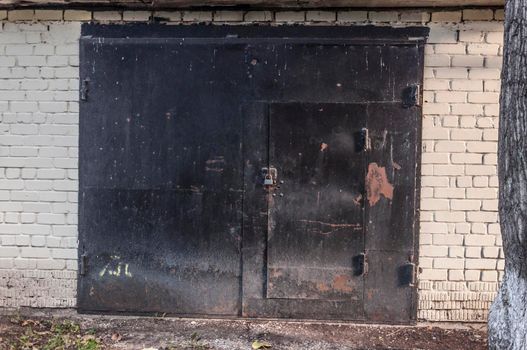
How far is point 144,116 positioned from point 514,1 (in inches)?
103

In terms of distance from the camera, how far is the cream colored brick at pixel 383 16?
152 inches

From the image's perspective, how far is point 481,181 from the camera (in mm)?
3879

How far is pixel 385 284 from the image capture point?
3.84 meters

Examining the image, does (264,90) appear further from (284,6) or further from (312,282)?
(312,282)

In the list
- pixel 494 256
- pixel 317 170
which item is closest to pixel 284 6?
pixel 317 170

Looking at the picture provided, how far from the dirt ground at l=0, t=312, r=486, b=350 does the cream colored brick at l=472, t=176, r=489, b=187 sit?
109 cm

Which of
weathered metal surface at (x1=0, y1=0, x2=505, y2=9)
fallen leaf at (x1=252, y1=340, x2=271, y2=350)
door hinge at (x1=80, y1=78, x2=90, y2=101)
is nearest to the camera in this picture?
fallen leaf at (x1=252, y1=340, x2=271, y2=350)

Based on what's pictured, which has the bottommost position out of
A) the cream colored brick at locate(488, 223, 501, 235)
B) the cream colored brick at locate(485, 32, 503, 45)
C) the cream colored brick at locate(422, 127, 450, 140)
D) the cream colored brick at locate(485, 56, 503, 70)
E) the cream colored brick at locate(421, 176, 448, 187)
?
the cream colored brick at locate(488, 223, 501, 235)

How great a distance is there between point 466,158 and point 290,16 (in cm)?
172

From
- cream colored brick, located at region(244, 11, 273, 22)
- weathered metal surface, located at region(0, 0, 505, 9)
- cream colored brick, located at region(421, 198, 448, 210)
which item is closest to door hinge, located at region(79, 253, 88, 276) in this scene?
weathered metal surface, located at region(0, 0, 505, 9)

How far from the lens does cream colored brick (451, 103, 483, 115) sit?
3.86m

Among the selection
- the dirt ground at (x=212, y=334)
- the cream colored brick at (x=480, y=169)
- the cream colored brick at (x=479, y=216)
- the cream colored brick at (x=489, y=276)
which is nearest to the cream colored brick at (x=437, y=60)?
the cream colored brick at (x=480, y=169)

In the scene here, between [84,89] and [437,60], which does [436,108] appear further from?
[84,89]

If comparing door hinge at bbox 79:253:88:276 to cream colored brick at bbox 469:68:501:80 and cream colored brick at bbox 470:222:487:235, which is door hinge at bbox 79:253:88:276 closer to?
cream colored brick at bbox 470:222:487:235
